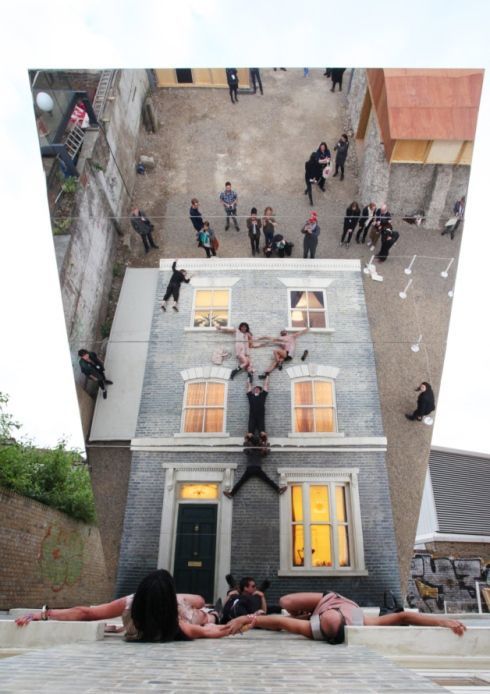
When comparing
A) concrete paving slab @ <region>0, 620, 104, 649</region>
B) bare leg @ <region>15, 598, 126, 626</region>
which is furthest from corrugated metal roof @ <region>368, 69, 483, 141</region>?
concrete paving slab @ <region>0, 620, 104, 649</region>

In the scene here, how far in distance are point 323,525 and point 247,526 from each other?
63 centimetres

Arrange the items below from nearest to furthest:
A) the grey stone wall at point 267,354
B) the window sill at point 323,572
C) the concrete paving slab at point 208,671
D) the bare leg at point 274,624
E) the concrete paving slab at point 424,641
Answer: the concrete paving slab at point 208,671
the concrete paving slab at point 424,641
the bare leg at point 274,624
the window sill at point 323,572
the grey stone wall at point 267,354

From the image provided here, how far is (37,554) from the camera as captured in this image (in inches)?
235

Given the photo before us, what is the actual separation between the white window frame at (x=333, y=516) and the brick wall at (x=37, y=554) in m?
2.58

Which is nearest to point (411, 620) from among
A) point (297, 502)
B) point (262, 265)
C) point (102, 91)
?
point (297, 502)

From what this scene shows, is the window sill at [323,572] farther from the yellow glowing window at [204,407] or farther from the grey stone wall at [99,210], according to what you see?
the grey stone wall at [99,210]

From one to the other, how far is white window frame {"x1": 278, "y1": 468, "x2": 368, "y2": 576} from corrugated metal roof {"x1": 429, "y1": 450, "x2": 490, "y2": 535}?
0.78 meters

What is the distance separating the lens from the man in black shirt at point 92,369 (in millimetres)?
4250

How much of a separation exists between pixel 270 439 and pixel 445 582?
192 cm

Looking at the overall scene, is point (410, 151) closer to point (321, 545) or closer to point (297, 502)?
point (297, 502)

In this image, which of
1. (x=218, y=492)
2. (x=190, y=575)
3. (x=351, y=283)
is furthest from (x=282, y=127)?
(x=190, y=575)

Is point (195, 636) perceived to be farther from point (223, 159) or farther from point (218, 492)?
point (223, 159)

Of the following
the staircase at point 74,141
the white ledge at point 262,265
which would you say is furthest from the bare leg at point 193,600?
the staircase at point 74,141

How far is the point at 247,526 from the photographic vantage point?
3.81m
